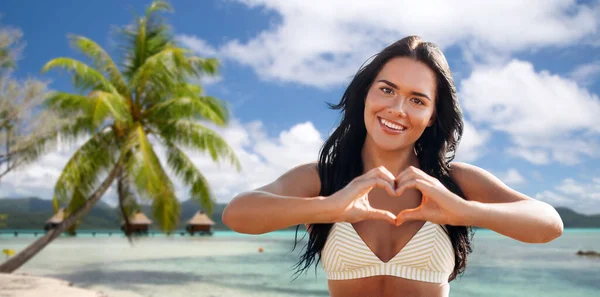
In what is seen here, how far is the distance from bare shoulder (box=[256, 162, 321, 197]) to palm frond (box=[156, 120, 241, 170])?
45.5 ft

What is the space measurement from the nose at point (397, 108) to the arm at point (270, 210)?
369 millimetres

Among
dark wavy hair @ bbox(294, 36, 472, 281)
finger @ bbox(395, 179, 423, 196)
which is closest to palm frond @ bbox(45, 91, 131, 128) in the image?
dark wavy hair @ bbox(294, 36, 472, 281)

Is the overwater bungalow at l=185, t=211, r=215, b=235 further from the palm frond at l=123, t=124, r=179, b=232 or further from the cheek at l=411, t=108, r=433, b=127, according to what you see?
the cheek at l=411, t=108, r=433, b=127

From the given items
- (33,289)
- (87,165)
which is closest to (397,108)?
(33,289)

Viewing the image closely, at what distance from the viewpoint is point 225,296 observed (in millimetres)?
18047

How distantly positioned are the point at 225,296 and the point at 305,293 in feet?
9.90

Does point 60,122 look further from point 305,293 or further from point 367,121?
point 367,121

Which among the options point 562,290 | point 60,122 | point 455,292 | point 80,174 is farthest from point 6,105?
point 562,290

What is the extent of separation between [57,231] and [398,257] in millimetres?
15014

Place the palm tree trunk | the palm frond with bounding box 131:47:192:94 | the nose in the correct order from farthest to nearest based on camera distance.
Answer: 1. the palm frond with bounding box 131:47:192:94
2. the palm tree trunk
3. the nose

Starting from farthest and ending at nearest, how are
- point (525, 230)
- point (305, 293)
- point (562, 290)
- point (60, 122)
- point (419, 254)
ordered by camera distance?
1. point (562, 290)
2. point (305, 293)
3. point (60, 122)
4. point (419, 254)
5. point (525, 230)

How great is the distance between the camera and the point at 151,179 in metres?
13.9

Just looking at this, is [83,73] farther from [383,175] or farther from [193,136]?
[383,175]

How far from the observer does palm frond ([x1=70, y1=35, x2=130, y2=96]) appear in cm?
1575
